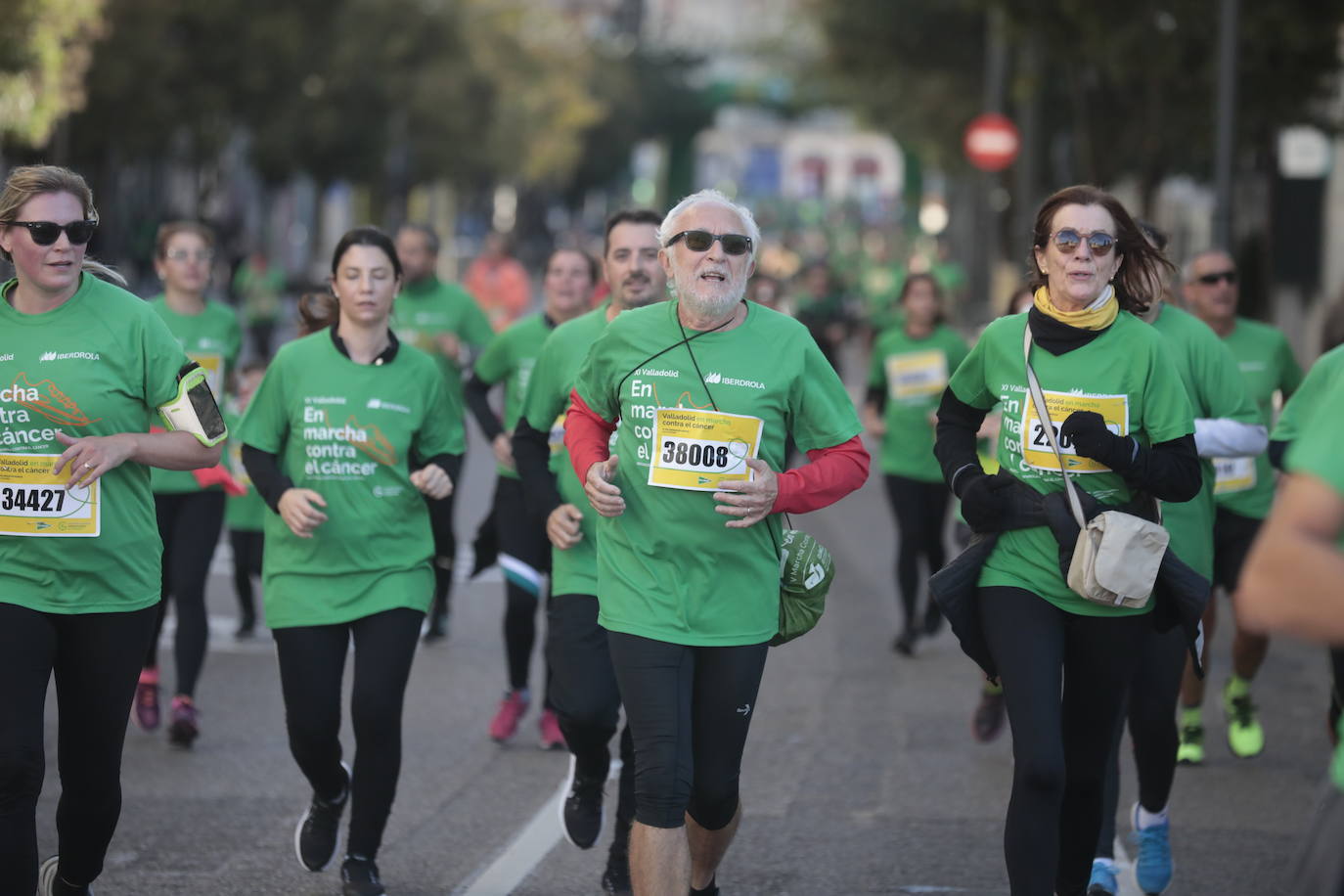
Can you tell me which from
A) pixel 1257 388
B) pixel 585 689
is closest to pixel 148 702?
pixel 585 689

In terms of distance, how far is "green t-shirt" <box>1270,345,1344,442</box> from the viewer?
5.53 metres

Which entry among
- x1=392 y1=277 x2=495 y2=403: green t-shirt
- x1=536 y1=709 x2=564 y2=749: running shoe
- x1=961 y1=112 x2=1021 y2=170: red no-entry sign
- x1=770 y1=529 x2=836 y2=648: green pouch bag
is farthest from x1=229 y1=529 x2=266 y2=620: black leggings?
x1=961 y1=112 x2=1021 y2=170: red no-entry sign

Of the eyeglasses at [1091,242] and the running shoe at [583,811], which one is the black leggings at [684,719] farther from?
the eyeglasses at [1091,242]

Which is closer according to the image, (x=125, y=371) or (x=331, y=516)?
(x=125, y=371)

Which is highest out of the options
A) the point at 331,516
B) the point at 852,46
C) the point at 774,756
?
the point at 852,46

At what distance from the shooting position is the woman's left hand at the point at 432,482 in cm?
650

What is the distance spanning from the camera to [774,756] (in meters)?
8.62

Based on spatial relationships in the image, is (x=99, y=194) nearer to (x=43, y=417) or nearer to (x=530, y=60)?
(x=530, y=60)

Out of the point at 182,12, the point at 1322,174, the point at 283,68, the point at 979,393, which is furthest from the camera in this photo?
the point at 283,68

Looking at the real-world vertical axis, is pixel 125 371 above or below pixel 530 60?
below

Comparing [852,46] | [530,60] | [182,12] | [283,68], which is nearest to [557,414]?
[852,46]

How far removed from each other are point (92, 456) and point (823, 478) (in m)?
1.78

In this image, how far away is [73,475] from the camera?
17.5 ft

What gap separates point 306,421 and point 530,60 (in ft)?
206
